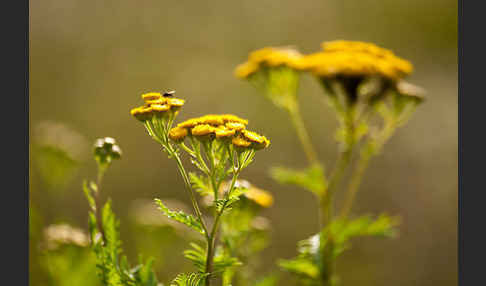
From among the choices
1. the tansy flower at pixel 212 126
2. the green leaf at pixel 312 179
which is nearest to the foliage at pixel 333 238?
the green leaf at pixel 312 179

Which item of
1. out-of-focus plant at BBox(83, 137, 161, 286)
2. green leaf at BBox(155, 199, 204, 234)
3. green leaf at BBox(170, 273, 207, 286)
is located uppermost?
green leaf at BBox(155, 199, 204, 234)

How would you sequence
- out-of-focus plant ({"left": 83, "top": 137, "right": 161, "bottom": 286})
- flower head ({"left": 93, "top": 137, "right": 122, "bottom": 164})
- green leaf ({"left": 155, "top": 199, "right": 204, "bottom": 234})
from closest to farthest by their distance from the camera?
green leaf ({"left": 155, "top": 199, "right": 204, "bottom": 234}) → out-of-focus plant ({"left": 83, "top": 137, "right": 161, "bottom": 286}) → flower head ({"left": 93, "top": 137, "right": 122, "bottom": 164})

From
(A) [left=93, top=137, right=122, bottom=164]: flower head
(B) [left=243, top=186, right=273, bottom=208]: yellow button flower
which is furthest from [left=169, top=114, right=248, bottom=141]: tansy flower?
(B) [left=243, top=186, right=273, bottom=208]: yellow button flower

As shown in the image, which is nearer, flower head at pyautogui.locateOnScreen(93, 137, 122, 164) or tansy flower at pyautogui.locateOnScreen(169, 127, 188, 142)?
tansy flower at pyautogui.locateOnScreen(169, 127, 188, 142)

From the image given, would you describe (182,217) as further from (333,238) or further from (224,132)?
(333,238)

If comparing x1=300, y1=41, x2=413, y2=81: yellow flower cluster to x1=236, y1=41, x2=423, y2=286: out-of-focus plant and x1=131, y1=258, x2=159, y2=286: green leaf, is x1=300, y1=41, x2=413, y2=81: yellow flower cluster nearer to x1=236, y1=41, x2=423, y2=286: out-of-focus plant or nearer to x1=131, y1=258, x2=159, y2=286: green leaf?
x1=236, y1=41, x2=423, y2=286: out-of-focus plant

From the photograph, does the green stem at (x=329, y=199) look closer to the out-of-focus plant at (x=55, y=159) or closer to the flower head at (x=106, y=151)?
the flower head at (x=106, y=151)

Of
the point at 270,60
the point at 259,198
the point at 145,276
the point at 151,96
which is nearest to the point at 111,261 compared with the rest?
the point at 145,276

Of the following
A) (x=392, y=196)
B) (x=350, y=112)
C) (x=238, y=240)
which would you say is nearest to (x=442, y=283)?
(x=392, y=196)
